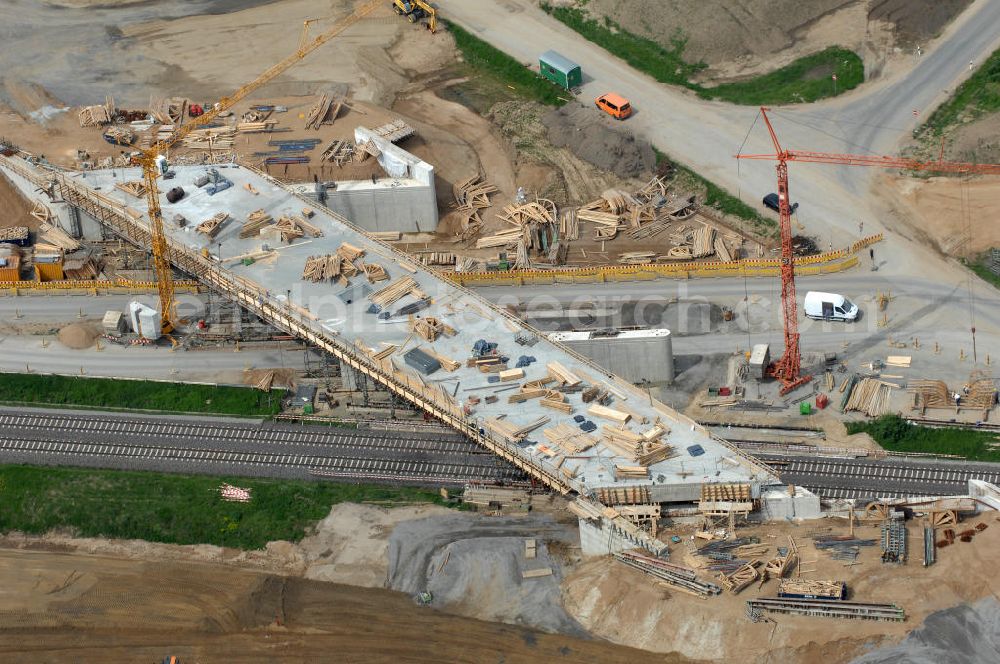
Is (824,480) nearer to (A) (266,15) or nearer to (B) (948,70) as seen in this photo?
(B) (948,70)

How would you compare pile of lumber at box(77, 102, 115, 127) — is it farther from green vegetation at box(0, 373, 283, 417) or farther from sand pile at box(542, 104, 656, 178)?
Result: sand pile at box(542, 104, 656, 178)

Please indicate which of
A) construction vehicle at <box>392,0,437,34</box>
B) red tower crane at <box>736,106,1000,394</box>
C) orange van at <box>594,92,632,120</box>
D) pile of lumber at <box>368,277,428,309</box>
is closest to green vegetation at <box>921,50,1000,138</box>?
red tower crane at <box>736,106,1000,394</box>

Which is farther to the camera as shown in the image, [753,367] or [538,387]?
[753,367]

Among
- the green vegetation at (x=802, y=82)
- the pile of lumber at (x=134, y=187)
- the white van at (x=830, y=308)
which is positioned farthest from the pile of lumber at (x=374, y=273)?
the green vegetation at (x=802, y=82)

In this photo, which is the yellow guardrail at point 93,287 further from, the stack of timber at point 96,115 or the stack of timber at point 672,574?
the stack of timber at point 672,574

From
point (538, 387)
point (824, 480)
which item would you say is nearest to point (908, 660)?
point (824, 480)

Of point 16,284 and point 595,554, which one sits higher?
point 16,284

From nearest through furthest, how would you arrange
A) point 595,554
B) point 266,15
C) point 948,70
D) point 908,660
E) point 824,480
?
point 908,660 → point 595,554 → point 824,480 → point 948,70 → point 266,15
